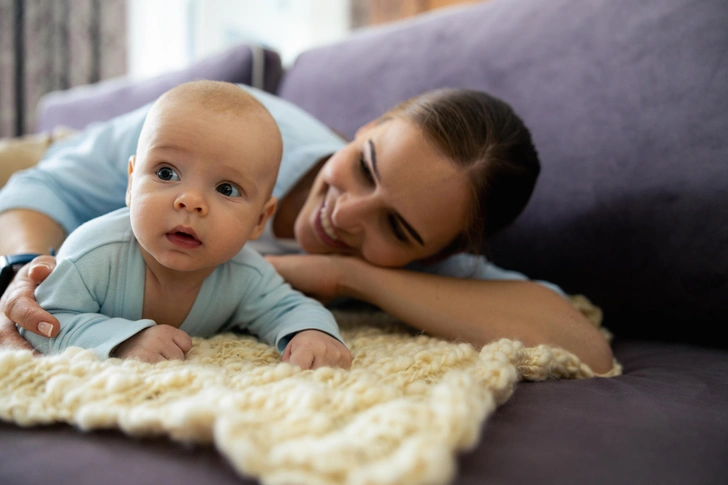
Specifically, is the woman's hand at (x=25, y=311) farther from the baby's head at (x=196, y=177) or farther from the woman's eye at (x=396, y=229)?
the woman's eye at (x=396, y=229)

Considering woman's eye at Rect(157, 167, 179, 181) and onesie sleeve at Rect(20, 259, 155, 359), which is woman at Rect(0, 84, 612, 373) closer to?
onesie sleeve at Rect(20, 259, 155, 359)

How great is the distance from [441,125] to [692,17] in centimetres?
50

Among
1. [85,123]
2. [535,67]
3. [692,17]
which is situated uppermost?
[692,17]

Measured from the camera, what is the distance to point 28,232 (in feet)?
2.94

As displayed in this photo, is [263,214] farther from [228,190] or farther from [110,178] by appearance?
[110,178]

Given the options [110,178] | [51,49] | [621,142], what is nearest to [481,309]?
[621,142]

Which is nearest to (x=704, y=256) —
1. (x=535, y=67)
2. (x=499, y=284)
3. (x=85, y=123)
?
(x=499, y=284)

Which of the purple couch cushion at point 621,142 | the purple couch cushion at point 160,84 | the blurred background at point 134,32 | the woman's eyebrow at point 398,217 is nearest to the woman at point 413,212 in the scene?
the woman's eyebrow at point 398,217

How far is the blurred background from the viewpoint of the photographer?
258 centimetres

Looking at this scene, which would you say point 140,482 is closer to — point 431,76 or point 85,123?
point 431,76

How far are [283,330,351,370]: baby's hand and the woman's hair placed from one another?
407mm

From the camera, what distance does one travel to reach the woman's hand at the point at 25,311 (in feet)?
2.13

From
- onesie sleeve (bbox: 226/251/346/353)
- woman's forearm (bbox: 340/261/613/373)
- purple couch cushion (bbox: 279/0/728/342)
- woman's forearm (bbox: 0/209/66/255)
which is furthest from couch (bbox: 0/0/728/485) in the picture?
woman's forearm (bbox: 0/209/66/255)

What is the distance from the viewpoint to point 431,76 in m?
1.27
